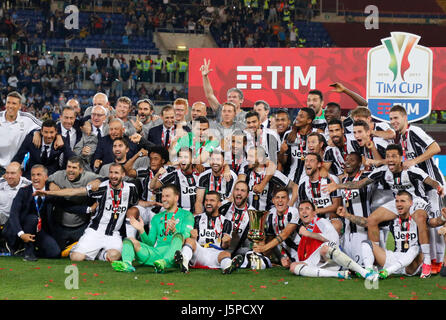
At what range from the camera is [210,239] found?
7.30 meters

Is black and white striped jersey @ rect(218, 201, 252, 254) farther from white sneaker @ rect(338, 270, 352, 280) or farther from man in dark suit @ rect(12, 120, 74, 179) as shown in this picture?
man in dark suit @ rect(12, 120, 74, 179)

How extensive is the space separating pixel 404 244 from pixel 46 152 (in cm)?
426

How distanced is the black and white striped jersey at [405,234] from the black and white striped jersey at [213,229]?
1.70 metres

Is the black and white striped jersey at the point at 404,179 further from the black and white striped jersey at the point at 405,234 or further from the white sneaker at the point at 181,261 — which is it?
the white sneaker at the point at 181,261

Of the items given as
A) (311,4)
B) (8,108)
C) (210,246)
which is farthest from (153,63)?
(210,246)

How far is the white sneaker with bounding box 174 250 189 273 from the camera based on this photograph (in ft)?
21.9

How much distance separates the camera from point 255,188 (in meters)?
7.66

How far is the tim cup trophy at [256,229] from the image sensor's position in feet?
23.1

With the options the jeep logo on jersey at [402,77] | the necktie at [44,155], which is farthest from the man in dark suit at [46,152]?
the jeep logo on jersey at [402,77]

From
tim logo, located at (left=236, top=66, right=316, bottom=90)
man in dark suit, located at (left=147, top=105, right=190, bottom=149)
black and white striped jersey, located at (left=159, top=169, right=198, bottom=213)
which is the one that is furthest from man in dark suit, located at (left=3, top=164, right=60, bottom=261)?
tim logo, located at (left=236, top=66, right=316, bottom=90)

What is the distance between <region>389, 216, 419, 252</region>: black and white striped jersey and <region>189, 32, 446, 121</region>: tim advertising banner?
6.80 m

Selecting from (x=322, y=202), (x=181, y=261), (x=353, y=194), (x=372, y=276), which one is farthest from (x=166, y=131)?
(x=372, y=276)

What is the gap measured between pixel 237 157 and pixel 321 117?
48.4 inches

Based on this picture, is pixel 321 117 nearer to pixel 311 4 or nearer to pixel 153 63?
pixel 153 63
